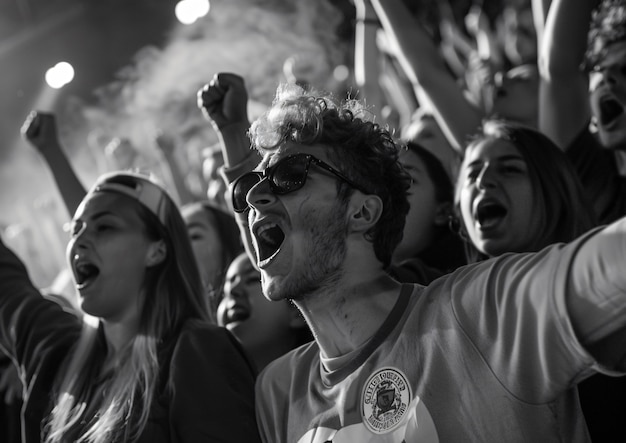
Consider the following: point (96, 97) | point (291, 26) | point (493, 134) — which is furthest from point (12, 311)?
point (96, 97)

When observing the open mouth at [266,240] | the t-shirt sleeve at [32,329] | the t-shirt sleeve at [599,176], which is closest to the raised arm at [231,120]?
the open mouth at [266,240]

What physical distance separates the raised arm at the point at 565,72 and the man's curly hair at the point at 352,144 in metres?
1.00

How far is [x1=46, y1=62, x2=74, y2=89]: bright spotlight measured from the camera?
6434mm

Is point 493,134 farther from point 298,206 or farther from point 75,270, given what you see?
point 75,270

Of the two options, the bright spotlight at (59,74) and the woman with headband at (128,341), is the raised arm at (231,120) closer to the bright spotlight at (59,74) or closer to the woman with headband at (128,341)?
the woman with headband at (128,341)

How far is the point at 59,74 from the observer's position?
664cm

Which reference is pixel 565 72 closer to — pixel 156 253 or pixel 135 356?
pixel 156 253

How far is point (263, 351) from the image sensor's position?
3.02 m

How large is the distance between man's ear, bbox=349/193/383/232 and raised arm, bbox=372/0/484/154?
1.07 m

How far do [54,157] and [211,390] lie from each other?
60.5 inches

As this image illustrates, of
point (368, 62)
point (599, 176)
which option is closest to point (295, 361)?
point (599, 176)

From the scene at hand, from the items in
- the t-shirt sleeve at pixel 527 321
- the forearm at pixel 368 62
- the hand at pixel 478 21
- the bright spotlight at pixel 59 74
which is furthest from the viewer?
the bright spotlight at pixel 59 74

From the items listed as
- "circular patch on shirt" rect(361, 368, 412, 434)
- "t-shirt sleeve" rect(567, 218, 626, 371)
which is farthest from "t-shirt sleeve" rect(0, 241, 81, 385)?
"t-shirt sleeve" rect(567, 218, 626, 371)

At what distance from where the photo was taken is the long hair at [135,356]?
2344mm
